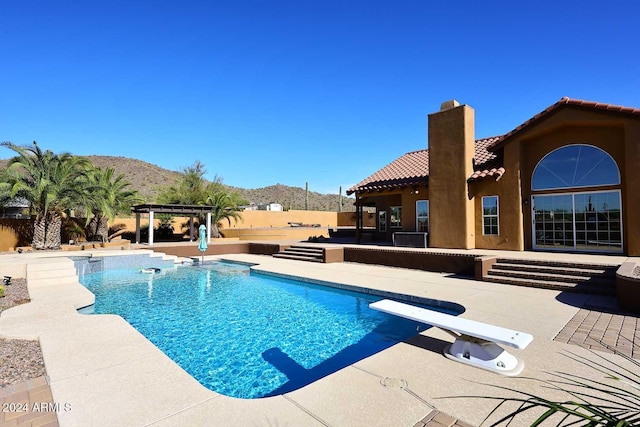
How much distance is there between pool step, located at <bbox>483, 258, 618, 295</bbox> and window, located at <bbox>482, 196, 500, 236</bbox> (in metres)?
3.19

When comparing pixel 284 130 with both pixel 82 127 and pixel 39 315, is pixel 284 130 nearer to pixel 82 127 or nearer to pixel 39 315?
pixel 82 127

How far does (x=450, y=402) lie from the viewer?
402 cm

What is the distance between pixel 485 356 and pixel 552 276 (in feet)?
24.3

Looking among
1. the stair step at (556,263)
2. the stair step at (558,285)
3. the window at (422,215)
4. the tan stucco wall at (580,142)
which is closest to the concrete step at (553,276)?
the stair step at (558,285)

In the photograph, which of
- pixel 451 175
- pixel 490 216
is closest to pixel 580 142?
pixel 490 216

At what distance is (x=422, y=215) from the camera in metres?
17.9

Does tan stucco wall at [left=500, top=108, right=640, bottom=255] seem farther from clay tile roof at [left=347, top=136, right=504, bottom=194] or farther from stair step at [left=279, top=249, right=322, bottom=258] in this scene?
stair step at [left=279, top=249, right=322, bottom=258]

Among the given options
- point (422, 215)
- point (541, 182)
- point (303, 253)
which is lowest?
point (303, 253)

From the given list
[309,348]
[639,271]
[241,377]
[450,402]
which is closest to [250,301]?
[309,348]

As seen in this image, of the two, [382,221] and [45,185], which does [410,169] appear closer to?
[382,221]

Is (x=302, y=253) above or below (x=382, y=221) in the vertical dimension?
below

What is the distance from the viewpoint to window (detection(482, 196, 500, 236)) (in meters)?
15.0

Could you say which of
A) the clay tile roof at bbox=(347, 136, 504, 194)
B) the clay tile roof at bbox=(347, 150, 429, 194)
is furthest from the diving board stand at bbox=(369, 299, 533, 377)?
the clay tile roof at bbox=(347, 150, 429, 194)

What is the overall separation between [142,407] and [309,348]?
3676 mm
